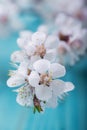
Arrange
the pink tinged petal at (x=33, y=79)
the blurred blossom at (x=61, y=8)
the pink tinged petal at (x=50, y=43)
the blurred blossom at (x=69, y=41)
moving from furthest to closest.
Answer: the blurred blossom at (x=61, y=8) < the blurred blossom at (x=69, y=41) < the pink tinged petal at (x=50, y=43) < the pink tinged petal at (x=33, y=79)

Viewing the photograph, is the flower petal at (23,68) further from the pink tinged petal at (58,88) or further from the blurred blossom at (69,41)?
the blurred blossom at (69,41)

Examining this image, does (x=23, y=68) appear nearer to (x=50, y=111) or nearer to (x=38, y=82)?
(x=38, y=82)

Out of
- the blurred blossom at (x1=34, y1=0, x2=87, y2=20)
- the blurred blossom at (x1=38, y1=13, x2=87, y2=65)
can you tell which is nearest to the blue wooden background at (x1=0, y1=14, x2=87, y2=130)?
the blurred blossom at (x1=38, y1=13, x2=87, y2=65)

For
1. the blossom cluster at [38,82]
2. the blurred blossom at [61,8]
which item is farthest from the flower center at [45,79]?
the blurred blossom at [61,8]

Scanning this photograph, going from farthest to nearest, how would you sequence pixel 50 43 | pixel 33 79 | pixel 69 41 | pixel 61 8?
pixel 61 8 → pixel 69 41 → pixel 50 43 → pixel 33 79

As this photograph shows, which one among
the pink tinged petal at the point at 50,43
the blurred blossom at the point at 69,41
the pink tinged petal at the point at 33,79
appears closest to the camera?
the pink tinged petal at the point at 33,79

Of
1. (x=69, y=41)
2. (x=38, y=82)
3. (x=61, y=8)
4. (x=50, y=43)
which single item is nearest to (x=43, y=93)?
(x=38, y=82)

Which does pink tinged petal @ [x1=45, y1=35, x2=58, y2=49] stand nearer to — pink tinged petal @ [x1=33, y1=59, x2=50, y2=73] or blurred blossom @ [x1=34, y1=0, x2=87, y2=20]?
pink tinged petal @ [x1=33, y1=59, x2=50, y2=73]

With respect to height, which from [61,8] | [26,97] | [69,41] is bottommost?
[26,97]

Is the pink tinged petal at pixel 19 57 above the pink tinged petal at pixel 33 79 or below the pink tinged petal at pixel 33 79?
above
